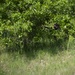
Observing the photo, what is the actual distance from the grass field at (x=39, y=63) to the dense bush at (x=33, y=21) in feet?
1.33

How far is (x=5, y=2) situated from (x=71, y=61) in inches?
101

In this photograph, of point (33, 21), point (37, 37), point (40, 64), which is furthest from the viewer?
point (37, 37)

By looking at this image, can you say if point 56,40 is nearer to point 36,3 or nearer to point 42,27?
point 42,27

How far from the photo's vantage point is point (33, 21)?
23.6 feet

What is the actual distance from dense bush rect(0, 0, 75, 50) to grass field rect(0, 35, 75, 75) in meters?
0.41

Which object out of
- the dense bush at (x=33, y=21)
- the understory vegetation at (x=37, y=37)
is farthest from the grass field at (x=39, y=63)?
the dense bush at (x=33, y=21)

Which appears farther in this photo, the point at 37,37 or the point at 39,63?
the point at 37,37

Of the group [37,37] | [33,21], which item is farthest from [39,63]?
[33,21]

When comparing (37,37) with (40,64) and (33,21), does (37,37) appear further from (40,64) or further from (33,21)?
(40,64)

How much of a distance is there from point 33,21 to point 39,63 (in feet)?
4.05

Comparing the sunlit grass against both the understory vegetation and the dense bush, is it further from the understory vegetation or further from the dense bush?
the dense bush

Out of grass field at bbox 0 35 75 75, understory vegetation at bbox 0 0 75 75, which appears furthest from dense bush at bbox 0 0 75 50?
grass field at bbox 0 35 75 75

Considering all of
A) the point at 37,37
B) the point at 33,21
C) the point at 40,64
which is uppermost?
the point at 33,21

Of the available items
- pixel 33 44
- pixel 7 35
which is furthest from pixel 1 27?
pixel 33 44
